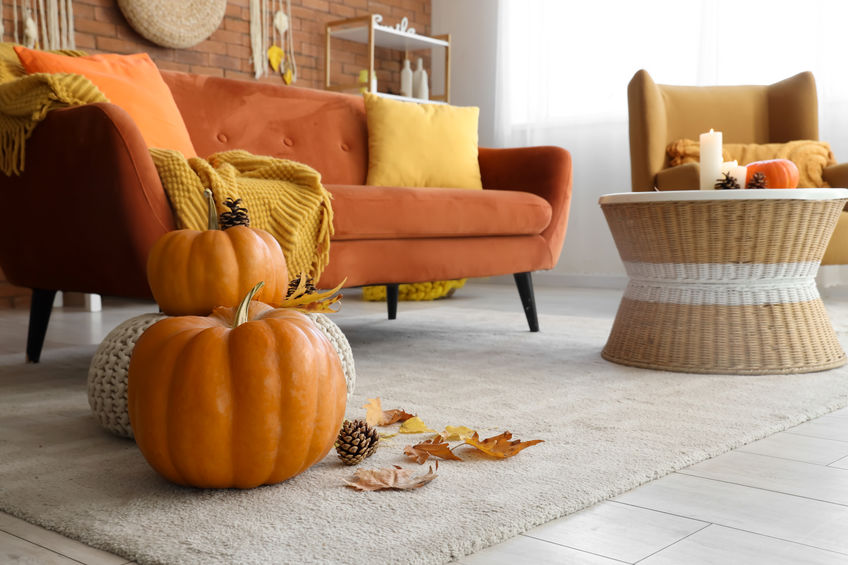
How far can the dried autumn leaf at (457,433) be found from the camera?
4.32 ft

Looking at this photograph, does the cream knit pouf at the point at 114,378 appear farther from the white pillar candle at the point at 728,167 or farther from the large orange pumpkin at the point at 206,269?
the white pillar candle at the point at 728,167

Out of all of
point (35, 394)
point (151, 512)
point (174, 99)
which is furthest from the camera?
point (174, 99)

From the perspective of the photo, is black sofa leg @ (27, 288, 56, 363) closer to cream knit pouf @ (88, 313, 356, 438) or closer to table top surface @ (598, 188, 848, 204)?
cream knit pouf @ (88, 313, 356, 438)

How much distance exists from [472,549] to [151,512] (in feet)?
1.30

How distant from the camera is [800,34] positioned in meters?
4.12

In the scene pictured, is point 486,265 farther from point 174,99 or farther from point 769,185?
point 174,99

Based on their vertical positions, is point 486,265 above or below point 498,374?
above

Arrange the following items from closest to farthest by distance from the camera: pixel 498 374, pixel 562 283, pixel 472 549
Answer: pixel 472 549, pixel 498 374, pixel 562 283

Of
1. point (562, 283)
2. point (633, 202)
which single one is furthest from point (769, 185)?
point (562, 283)

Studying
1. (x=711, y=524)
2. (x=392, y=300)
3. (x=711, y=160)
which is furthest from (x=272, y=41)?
(x=711, y=524)

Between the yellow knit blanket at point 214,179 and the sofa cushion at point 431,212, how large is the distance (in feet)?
0.34

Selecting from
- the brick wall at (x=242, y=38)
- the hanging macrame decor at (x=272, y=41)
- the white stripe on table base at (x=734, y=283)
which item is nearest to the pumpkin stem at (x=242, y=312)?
the white stripe on table base at (x=734, y=283)

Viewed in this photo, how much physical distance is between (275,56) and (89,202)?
3.08 meters

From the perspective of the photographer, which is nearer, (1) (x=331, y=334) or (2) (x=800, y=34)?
(1) (x=331, y=334)
